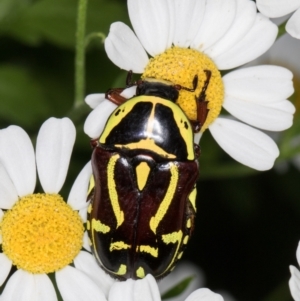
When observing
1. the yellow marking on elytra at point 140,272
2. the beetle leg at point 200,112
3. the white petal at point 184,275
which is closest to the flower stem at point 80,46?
the beetle leg at point 200,112

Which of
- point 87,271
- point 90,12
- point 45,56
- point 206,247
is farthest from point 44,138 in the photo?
point 206,247

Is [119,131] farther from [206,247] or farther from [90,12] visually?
[206,247]

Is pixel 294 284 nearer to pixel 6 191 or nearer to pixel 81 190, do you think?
pixel 81 190

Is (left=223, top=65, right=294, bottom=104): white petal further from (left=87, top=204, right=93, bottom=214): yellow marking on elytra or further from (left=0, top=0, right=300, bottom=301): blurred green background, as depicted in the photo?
(left=87, top=204, right=93, bottom=214): yellow marking on elytra

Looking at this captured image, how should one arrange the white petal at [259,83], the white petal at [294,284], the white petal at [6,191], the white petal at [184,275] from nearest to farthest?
the white petal at [294,284]
the white petal at [6,191]
the white petal at [259,83]
the white petal at [184,275]

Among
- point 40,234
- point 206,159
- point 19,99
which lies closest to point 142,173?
point 40,234

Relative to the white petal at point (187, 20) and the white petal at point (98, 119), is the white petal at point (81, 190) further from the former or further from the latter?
the white petal at point (187, 20)
